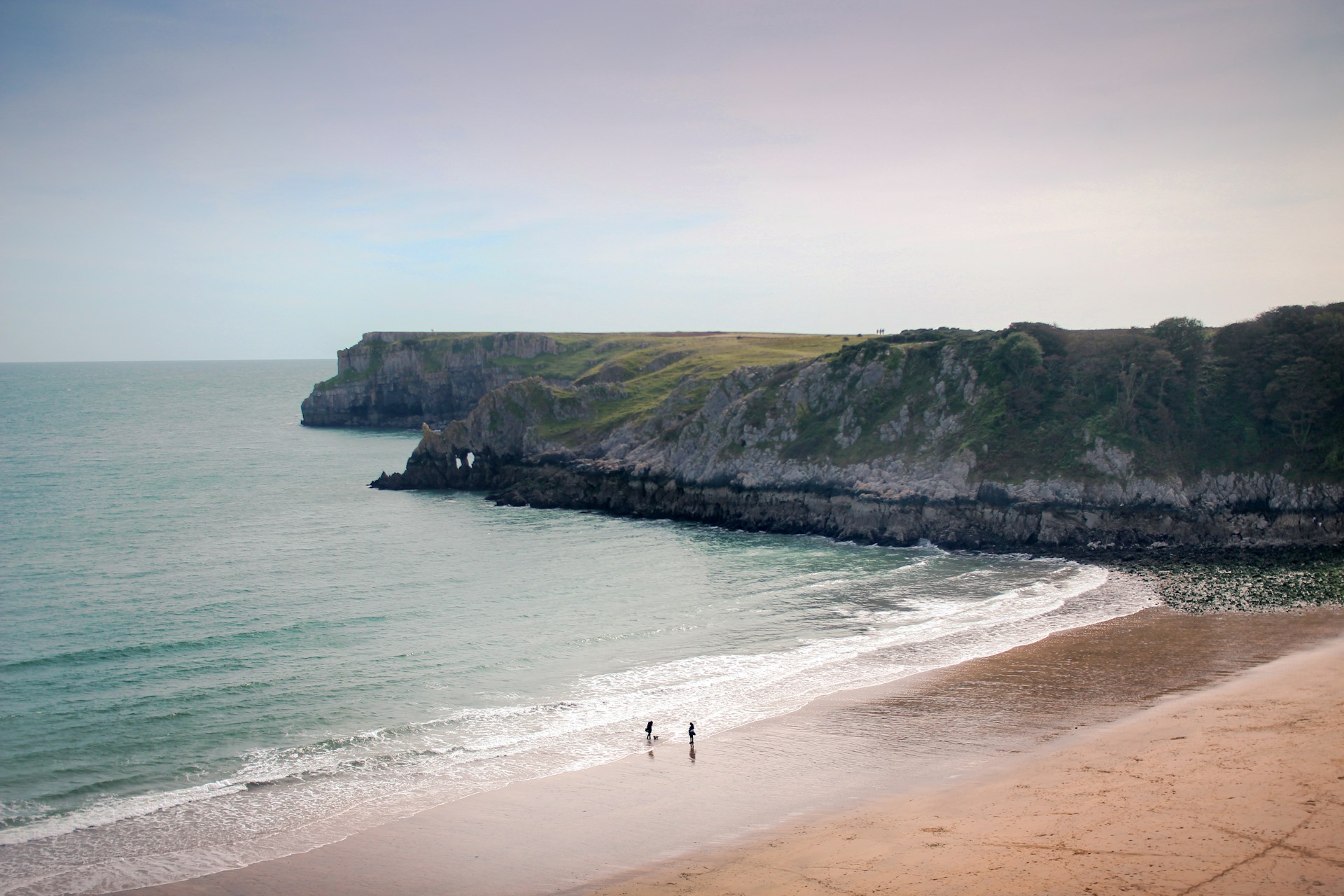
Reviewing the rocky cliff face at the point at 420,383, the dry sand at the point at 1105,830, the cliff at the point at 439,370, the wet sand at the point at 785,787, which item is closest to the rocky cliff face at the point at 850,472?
the wet sand at the point at 785,787

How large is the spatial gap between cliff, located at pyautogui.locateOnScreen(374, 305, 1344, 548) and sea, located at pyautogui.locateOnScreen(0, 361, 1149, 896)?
3677 millimetres

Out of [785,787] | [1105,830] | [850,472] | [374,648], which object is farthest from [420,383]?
[1105,830]

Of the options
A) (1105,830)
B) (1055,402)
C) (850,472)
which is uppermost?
(1055,402)

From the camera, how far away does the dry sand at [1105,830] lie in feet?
53.1

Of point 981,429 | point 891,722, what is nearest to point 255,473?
point 981,429

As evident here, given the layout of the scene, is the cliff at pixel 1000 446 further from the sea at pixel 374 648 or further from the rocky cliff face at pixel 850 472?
the sea at pixel 374 648

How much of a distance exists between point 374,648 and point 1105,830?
1004 inches

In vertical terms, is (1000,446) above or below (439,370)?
below

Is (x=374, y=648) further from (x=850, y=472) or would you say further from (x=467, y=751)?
(x=850, y=472)

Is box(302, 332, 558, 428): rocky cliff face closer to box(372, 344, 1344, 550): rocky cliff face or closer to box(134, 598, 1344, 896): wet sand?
box(372, 344, 1344, 550): rocky cliff face

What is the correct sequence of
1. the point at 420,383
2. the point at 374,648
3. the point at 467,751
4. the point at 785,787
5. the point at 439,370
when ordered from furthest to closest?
1. the point at 420,383
2. the point at 439,370
3. the point at 374,648
4. the point at 467,751
5. the point at 785,787

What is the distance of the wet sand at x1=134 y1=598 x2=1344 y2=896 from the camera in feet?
60.2

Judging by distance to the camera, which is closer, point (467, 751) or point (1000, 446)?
point (467, 751)

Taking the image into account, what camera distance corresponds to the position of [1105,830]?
18.2 meters
